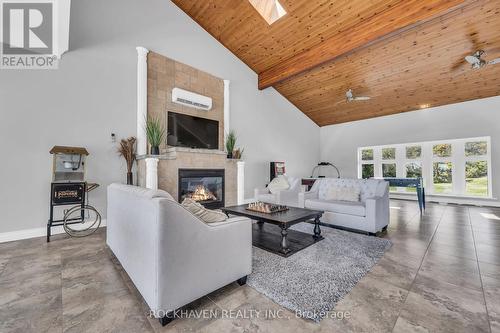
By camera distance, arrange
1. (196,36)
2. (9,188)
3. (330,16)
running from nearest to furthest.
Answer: (9,188)
(330,16)
(196,36)

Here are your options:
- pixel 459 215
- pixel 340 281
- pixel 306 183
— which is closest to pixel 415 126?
pixel 459 215

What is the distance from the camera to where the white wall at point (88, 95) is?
2.97 m

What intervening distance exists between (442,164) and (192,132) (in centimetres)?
754

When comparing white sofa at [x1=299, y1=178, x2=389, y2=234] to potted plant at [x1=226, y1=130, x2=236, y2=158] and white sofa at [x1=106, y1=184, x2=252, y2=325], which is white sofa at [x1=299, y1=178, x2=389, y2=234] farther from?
white sofa at [x1=106, y1=184, x2=252, y2=325]

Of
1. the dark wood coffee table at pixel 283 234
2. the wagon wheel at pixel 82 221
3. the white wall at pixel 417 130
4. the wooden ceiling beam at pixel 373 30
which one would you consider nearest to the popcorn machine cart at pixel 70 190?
the wagon wheel at pixel 82 221

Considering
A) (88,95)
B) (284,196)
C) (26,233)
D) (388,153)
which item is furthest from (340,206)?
(388,153)

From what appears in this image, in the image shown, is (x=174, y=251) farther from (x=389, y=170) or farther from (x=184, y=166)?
(x=389, y=170)

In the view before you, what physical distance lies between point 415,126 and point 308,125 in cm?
349

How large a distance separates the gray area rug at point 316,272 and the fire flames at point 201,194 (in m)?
2.38

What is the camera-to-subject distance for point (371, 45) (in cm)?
449

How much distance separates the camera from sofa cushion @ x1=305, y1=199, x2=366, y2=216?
3.30 metres

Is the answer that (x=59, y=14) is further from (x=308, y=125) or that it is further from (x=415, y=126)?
(x=415, y=126)

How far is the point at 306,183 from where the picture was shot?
7.39 meters

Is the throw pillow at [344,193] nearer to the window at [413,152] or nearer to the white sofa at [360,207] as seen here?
the white sofa at [360,207]
